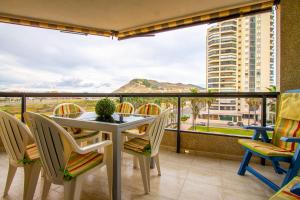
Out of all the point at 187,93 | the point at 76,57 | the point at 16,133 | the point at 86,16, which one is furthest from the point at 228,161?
the point at 76,57

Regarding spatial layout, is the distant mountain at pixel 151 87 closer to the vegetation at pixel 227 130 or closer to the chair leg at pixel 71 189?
the vegetation at pixel 227 130

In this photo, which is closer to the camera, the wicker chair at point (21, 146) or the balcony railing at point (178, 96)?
the wicker chair at point (21, 146)

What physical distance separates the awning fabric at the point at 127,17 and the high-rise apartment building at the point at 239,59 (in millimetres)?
324

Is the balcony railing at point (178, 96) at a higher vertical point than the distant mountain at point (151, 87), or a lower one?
lower

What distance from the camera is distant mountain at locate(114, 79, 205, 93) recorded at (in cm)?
331

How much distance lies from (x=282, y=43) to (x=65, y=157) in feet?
10.1

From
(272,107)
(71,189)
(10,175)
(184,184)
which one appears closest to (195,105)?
(272,107)

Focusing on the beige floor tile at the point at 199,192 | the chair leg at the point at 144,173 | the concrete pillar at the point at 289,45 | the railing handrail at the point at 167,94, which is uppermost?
the concrete pillar at the point at 289,45

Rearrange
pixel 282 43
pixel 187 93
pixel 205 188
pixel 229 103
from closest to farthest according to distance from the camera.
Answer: pixel 205 188
pixel 282 43
pixel 229 103
pixel 187 93

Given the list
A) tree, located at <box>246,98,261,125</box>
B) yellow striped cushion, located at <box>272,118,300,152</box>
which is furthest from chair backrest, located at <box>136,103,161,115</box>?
yellow striped cushion, located at <box>272,118,300,152</box>

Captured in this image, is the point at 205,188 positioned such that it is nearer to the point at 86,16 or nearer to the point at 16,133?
the point at 16,133

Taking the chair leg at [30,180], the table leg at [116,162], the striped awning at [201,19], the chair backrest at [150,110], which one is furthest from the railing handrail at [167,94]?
the table leg at [116,162]

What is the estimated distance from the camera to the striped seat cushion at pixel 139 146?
5.91 ft

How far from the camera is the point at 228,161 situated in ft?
8.91
